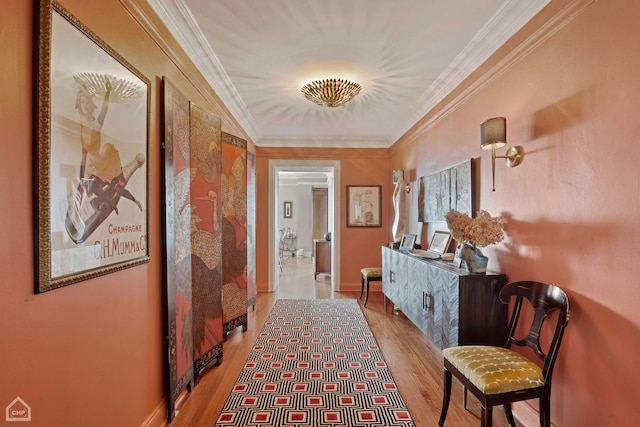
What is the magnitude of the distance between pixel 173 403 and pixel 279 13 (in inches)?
115

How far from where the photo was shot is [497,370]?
1750mm

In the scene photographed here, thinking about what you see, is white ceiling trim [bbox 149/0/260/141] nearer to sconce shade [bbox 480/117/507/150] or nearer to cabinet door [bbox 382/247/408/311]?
sconce shade [bbox 480/117/507/150]

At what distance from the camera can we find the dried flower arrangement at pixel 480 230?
7.54ft

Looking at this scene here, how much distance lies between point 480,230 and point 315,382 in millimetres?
1853

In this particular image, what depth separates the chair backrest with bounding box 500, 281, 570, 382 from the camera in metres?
1.70

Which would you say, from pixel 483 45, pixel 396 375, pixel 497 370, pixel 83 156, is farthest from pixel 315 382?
pixel 483 45

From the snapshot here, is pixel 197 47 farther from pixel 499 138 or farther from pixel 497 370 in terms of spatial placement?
pixel 497 370

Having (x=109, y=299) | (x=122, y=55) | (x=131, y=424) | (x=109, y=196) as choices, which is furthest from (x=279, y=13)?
(x=131, y=424)

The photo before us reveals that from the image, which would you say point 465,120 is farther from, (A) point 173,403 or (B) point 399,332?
(A) point 173,403

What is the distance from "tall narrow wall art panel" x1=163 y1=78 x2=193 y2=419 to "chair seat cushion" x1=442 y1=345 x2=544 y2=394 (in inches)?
76.5

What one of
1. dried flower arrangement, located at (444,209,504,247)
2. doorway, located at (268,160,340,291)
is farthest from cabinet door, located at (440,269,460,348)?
doorway, located at (268,160,340,291)

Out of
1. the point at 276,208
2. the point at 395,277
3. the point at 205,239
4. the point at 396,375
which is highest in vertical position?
the point at 276,208

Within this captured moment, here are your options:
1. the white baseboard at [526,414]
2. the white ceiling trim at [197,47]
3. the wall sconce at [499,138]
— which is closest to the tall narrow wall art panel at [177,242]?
the white ceiling trim at [197,47]

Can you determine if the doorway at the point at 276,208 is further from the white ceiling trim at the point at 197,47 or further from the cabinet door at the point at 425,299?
the cabinet door at the point at 425,299
